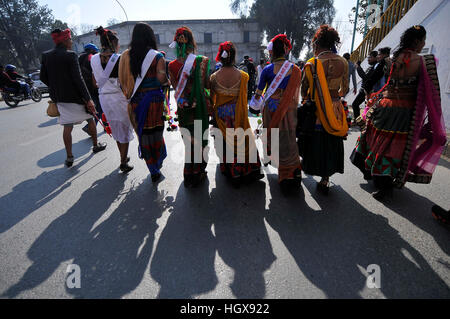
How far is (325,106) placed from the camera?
8.45 ft

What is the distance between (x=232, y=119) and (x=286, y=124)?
658 millimetres

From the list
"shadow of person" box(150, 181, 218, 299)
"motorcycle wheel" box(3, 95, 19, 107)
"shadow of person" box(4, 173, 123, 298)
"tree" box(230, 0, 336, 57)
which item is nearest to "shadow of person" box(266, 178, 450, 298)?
"shadow of person" box(150, 181, 218, 299)

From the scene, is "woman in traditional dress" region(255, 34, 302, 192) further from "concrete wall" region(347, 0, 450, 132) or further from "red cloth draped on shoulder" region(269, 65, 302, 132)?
"concrete wall" region(347, 0, 450, 132)

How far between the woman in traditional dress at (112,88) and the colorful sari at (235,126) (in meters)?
1.36

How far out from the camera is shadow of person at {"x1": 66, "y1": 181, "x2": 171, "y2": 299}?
5.52 feet

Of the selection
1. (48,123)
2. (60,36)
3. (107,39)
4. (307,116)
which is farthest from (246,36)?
(307,116)

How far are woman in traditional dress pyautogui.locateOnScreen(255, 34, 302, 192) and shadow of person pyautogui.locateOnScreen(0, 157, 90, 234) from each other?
2.87 metres

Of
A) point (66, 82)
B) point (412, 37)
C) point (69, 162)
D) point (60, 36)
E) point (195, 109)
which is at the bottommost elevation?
point (69, 162)

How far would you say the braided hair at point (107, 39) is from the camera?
3037 millimetres

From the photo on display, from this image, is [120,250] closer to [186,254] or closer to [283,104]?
[186,254]

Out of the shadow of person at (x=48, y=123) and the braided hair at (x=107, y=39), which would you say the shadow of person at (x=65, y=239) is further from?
the shadow of person at (x=48, y=123)

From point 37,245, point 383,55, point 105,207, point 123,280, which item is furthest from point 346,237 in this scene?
point 383,55

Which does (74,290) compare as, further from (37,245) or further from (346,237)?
(346,237)

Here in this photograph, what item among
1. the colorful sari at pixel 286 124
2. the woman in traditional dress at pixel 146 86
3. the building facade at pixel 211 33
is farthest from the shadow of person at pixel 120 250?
the building facade at pixel 211 33
